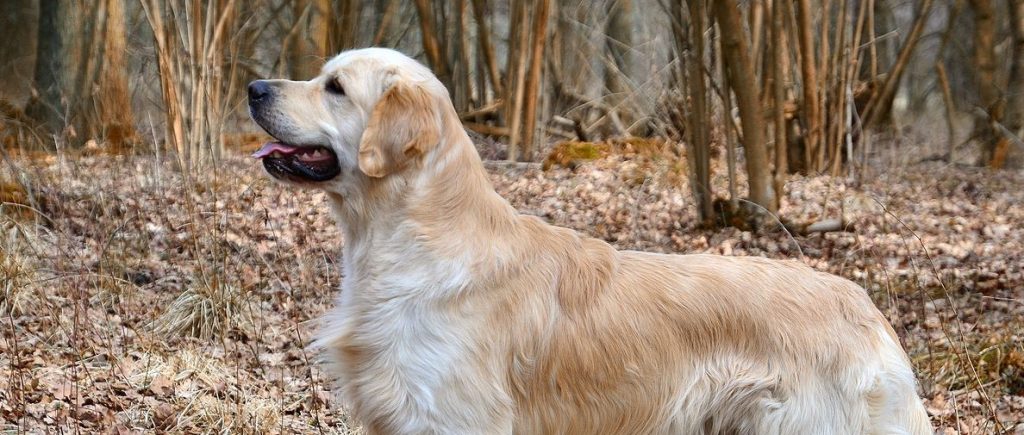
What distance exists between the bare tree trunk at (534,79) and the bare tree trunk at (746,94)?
4603 mm

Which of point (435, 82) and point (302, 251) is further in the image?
point (302, 251)

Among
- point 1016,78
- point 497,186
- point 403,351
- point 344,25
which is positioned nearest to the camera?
point 403,351

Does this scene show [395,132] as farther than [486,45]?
No

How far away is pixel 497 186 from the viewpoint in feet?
38.4

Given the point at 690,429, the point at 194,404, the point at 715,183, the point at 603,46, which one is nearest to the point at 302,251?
the point at 194,404

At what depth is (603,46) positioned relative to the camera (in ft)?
61.3

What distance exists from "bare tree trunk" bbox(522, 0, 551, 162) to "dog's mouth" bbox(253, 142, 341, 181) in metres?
9.65

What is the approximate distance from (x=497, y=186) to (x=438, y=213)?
8.17 metres

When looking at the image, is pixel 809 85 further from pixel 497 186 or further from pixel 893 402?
pixel 893 402

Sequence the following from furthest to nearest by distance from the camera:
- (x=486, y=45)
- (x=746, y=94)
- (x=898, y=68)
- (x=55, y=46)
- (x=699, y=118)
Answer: (x=486, y=45) → (x=55, y=46) → (x=898, y=68) → (x=699, y=118) → (x=746, y=94)

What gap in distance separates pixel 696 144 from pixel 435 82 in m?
5.56

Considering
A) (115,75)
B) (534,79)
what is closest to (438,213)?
(534,79)

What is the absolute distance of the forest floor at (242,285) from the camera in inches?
199

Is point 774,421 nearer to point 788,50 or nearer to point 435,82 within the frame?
point 435,82
